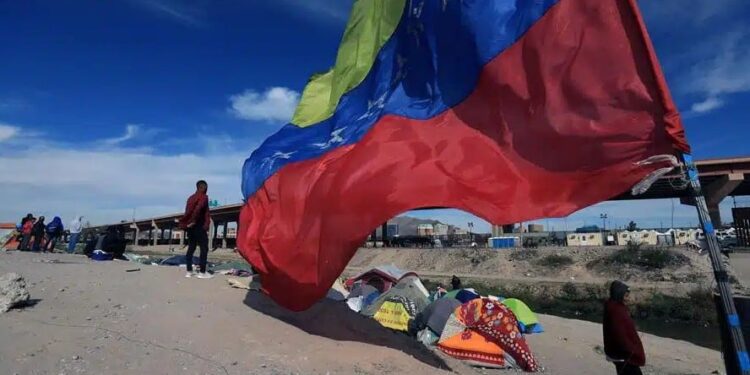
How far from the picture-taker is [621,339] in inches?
224

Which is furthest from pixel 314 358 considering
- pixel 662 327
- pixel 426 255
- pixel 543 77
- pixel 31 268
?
pixel 426 255

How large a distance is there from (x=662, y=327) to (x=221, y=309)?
21.4 meters

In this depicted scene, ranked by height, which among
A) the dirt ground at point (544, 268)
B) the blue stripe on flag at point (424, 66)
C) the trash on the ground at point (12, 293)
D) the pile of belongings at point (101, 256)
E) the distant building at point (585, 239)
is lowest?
the dirt ground at point (544, 268)

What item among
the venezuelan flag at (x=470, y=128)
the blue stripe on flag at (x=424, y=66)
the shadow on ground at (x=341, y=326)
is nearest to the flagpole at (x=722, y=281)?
the venezuelan flag at (x=470, y=128)

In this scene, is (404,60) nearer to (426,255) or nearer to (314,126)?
(314,126)

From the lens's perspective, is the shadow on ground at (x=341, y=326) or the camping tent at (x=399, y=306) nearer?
the shadow on ground at (x=341, y=326)

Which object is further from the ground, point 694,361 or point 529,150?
point 529,150

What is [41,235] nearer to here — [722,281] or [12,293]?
[12,293]

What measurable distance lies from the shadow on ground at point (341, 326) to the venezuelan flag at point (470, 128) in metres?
1.19

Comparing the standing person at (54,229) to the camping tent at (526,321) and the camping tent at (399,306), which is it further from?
the camping tent at (526,321)

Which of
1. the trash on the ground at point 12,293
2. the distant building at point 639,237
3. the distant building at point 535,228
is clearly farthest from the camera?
the distant building at point 535,228

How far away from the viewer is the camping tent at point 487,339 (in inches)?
313

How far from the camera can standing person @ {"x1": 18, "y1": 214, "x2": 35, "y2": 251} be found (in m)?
21.4

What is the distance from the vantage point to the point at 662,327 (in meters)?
21.8
